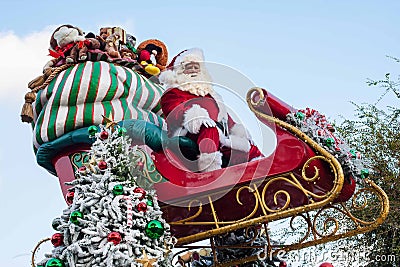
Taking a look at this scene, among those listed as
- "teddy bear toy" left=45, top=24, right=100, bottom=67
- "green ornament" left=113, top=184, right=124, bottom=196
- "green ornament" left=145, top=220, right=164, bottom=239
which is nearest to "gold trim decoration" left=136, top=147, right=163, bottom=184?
"green ornament" left=113, top=184, right=124, bottom=196

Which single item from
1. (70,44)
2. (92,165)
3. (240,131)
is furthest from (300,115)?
(70,44)

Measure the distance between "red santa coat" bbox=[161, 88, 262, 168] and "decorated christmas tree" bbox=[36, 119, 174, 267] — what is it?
68 cm

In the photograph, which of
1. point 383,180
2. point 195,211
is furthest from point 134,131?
point 383,180

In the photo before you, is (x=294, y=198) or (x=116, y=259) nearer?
(x=116, y=259)

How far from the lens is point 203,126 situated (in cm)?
425

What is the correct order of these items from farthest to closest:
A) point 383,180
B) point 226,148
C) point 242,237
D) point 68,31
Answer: point 383,180, point 68,31, point 242,237, point 226,148

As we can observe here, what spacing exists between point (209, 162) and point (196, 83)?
74 centimetres

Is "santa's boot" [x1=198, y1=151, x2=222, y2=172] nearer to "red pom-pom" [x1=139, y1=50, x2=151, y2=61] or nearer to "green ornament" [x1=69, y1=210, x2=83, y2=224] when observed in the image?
"green ornament" [x1=69, y1=210, x2=83, y2=224]

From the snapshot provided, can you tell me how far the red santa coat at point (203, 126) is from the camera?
426cm

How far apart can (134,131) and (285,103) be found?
1034mm

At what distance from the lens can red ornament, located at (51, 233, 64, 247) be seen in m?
3.39

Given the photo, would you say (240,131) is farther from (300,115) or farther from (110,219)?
(110,219)

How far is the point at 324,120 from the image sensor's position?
4.16 metres

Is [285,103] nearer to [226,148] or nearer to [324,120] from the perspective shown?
[324,120]
